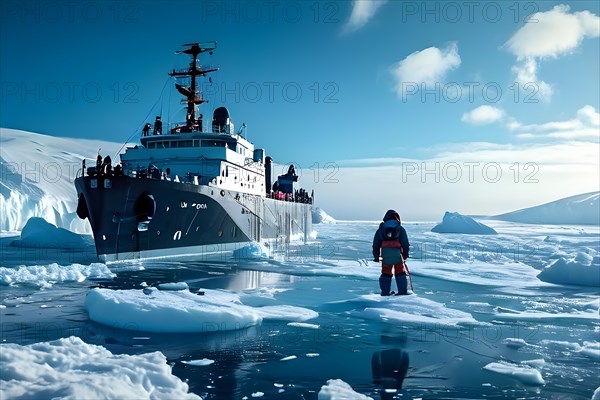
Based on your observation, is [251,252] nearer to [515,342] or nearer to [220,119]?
[220,119]

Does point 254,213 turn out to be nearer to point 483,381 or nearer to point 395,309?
point 395,309

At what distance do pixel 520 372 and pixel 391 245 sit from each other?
4894mm

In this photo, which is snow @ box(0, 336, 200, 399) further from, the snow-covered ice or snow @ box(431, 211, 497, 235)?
snow @ box(431, 211, 497, 235)

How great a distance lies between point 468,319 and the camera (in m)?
7.58

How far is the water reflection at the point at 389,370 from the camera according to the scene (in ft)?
14.0

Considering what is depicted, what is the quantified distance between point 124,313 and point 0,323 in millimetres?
1935

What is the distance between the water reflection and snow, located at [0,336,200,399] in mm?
1960

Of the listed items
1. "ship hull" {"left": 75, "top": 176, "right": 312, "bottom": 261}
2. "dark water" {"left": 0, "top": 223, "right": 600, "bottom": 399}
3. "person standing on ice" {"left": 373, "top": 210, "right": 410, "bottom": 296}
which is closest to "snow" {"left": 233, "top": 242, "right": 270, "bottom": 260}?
"ship hull" {"left": 75, "top": 176, "right": 312, "bottom": 261}

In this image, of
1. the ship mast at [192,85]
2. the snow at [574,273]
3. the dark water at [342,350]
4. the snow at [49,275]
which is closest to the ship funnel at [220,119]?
the ship mast at [192,85]

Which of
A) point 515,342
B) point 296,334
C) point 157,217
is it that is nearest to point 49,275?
point 157,217

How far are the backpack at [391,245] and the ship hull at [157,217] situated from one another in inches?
409

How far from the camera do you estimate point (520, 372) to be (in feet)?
15.4

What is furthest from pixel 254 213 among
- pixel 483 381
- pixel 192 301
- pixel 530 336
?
pixel 483 381

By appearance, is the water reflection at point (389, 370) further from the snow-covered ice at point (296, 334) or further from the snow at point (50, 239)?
the snow at point (50, 239)
